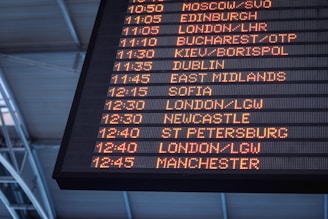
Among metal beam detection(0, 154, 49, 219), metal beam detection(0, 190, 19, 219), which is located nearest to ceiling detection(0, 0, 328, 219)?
metal beam detection(0, 154, 49, 219)

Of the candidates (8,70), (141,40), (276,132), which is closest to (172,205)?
(8,70)

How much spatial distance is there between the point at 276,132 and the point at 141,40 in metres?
2.58

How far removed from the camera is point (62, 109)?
16875 mm

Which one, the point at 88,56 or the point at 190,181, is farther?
the point at 88,56

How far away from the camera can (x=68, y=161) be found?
304 inches

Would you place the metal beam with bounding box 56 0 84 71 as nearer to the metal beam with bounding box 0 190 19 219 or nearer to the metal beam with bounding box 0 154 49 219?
the metal beam with bounding box 0 154 49 219

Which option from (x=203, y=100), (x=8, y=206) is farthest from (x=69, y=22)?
(x=203, y=100)

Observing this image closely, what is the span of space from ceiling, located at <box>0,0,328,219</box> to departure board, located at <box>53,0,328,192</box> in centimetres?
527

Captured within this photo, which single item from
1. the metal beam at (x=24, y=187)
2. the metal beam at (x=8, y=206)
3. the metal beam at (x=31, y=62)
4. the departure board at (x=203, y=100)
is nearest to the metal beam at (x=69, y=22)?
the metal beam at (x=31, y=62)

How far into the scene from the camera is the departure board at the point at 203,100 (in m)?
7.22

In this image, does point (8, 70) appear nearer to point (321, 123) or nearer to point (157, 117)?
point (157, 117)

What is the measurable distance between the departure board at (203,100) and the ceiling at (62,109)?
5.27 m

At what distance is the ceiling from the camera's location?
14453 millimetres

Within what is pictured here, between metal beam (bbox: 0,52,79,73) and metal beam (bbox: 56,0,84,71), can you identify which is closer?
metal beam (bbox: 56,0,84,71)
